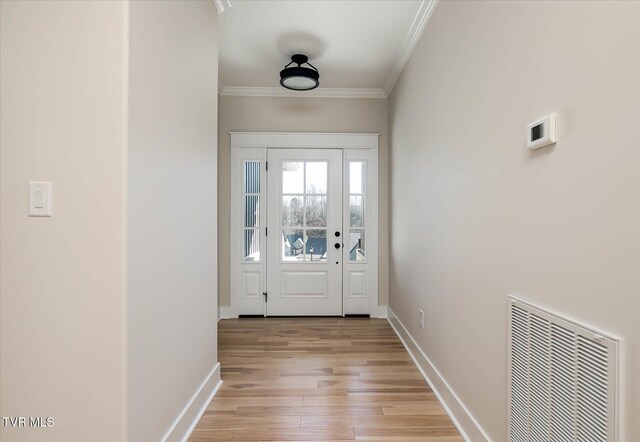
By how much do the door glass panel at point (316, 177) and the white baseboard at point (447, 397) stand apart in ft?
6.17

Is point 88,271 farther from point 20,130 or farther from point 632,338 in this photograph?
point 632,338

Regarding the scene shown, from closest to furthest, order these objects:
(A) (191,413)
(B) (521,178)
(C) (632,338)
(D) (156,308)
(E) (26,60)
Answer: (C) (632,338)
(E) (26,60)
(B) (521,178)
(D) (156,308)
(A) (191,413)

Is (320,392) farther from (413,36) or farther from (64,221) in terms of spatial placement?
(413,36)

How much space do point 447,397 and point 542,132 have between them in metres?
1.66

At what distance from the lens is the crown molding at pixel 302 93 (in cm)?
413

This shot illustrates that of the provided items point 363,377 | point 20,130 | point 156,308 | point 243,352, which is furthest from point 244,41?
point 363,377

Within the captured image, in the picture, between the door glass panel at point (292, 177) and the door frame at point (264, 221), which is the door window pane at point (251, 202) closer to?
the door frame at point (264, 221)

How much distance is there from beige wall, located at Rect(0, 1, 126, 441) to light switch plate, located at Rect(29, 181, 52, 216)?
0.08ft

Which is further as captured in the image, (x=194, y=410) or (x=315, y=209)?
(x=315, y=209)

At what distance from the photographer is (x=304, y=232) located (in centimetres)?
423

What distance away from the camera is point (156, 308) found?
1.55 m

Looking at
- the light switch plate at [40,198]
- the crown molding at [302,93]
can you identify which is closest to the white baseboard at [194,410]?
the light switch plate at [40,198]

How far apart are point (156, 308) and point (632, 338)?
1.64 m

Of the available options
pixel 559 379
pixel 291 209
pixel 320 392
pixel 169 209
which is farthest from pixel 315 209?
→ pixel 559 379
